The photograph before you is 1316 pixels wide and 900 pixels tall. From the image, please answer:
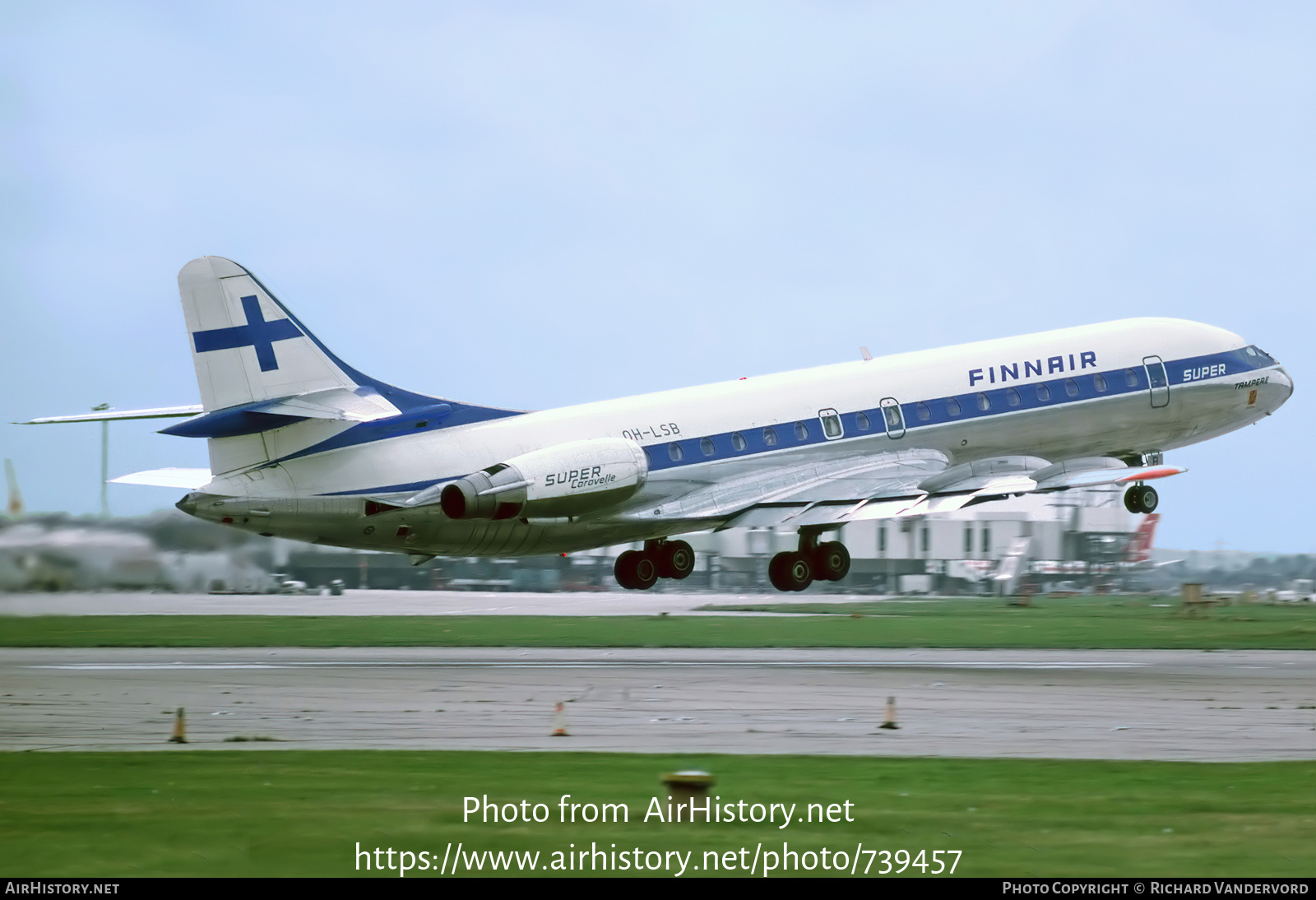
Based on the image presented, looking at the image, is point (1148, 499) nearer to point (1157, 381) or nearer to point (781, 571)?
point (1157, 381)

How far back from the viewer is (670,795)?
16.9m

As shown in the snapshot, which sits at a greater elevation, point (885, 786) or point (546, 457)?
point (546, 457)

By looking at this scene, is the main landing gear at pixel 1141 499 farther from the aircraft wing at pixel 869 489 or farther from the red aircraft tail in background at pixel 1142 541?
the red aircraft tail in background at pixel 1142 541

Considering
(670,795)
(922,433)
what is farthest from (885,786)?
(922,433)

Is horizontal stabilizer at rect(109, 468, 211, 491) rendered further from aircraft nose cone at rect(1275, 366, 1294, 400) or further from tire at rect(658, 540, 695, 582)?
aircraft nose cone at rect(1275, 366, 1294, 400)

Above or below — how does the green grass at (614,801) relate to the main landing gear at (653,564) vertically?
below

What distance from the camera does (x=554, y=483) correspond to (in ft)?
113

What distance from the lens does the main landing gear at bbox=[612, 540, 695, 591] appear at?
40719 mm

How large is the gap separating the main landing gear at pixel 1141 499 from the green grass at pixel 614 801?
2136 cm

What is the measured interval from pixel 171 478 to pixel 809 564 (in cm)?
1528

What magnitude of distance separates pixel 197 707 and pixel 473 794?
12372mm

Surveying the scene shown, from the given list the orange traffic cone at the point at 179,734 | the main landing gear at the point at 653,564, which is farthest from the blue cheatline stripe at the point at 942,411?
the orange traffic cone at the point at 179,734

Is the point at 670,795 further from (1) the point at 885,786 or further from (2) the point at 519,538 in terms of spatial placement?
(2) the point at 519,538

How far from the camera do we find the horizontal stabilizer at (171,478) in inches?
1413
